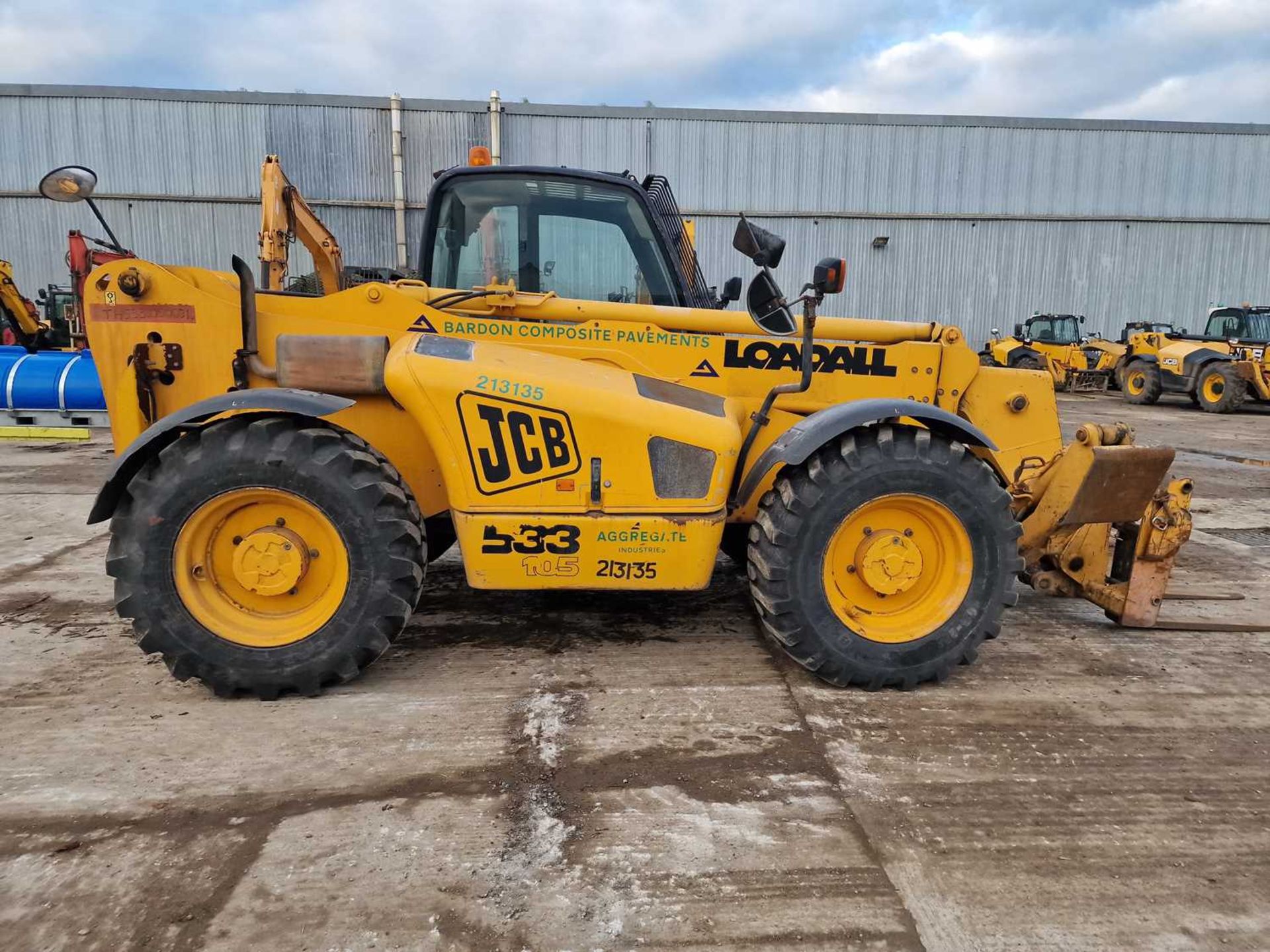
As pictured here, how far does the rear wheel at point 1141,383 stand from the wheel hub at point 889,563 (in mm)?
17968

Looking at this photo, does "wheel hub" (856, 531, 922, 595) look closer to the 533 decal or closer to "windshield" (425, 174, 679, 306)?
the 533 decal

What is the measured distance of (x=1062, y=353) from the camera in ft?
66.8

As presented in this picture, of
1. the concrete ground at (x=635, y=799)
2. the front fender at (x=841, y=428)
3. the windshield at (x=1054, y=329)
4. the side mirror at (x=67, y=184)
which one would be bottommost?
the concrete ground at (x=635, y=799)

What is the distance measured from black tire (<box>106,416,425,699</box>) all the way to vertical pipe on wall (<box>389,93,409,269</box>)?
1779cm

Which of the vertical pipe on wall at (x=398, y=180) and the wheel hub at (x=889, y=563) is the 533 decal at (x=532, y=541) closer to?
the wheel hub at (x=889, y=563)

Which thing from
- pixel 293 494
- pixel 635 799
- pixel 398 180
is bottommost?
pixel 635 799

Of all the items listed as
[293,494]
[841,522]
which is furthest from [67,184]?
[841,522]

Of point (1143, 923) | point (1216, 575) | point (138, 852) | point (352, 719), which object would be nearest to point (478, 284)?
point (352, 719)

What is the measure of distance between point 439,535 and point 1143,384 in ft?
62.2

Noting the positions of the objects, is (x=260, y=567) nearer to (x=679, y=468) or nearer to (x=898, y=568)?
(x=679, y=468)

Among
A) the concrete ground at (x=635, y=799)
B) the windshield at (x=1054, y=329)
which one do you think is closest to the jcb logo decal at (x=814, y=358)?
the concrete ground at (x=635, y=799)

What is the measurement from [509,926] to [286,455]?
6.03 feet

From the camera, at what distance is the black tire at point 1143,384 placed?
17500mm

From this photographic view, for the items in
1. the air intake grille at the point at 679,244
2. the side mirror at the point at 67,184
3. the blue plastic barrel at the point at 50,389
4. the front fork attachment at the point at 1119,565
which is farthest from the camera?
the blue plastic barrel at the point at 50,389
